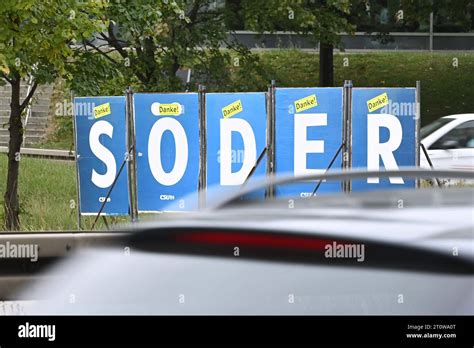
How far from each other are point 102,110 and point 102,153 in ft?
1.80

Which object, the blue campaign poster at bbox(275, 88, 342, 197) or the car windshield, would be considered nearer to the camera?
the blue campaign poster at bbox(275, 88, 342, 197)

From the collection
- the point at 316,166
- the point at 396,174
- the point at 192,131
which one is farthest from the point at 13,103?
the point at 396,174

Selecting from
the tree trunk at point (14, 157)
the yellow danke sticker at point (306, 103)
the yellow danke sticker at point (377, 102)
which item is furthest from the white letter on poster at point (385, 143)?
the tree trunk at point (14, 157)

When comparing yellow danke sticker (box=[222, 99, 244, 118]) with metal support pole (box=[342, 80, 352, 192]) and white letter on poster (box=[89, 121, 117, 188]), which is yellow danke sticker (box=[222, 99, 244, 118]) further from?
white letter on poster (box=[89, 121, 117, 188])

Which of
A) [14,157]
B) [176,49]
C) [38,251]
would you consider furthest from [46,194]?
[38,251]

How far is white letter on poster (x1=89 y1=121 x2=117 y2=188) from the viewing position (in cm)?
1367

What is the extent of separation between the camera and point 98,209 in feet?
44.9

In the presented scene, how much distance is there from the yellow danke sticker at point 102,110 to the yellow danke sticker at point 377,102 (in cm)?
319

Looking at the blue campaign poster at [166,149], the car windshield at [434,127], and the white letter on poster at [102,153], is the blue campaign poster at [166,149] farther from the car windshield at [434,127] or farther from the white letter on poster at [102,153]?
the car windshield at [434,127]

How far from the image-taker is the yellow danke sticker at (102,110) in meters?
13.8

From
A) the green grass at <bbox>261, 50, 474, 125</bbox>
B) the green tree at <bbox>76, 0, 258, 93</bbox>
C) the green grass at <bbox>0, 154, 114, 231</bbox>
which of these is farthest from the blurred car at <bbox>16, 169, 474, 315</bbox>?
the green grass at <bbox>261, 50, 474, 125</bbox>

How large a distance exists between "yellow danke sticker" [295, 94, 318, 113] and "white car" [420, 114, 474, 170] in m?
7.14

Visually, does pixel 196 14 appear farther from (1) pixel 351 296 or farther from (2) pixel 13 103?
(1) pixel 351 296
